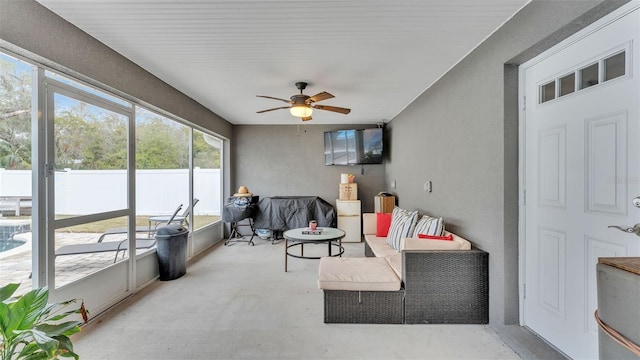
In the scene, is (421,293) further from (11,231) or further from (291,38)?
(11,231)

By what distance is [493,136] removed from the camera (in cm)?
217

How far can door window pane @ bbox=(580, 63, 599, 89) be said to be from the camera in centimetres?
155

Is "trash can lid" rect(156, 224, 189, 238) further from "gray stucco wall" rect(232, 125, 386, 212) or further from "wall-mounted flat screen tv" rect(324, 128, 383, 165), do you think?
"wall-mounted flat screen tv" rect(324, 128, 383, 165)

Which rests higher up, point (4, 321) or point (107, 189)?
point (107, 189)

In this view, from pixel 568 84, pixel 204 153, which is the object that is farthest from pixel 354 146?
pixel 568 84

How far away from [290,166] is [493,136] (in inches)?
168

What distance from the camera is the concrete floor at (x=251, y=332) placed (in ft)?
6.26

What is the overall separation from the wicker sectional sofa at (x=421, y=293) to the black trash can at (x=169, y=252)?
6.94 ft

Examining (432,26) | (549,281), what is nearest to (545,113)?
(432,26)

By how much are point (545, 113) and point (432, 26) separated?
1045mm

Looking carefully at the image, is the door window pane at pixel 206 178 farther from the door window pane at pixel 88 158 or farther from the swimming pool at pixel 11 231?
the swimming pool at pixel 11 231

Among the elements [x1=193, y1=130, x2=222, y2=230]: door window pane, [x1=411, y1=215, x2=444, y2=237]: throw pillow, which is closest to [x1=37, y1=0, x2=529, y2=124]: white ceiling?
[x1=193, y1=130, x2=222, y2=230]: door window pane

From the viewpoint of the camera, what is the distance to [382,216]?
3.91 metres

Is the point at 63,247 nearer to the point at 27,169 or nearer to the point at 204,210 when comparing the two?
the point at 27,169
